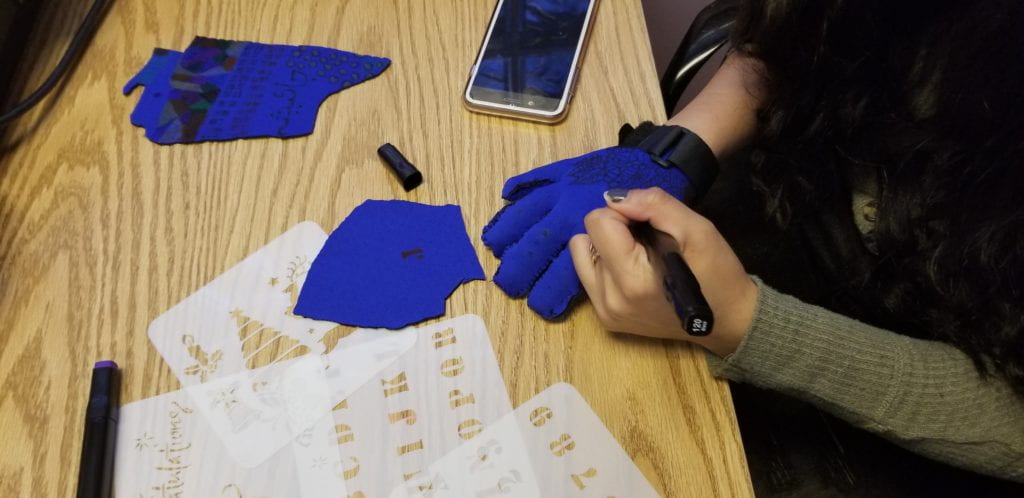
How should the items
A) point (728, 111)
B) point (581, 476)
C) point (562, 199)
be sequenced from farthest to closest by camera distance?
1. point (728, 111)
2. point (562, 199)
3. point (581, 476)

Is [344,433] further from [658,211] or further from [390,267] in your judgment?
[658,211]

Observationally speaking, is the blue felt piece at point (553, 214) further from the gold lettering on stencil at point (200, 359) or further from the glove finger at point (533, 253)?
the gold lettering on stencil at point (200, 359)

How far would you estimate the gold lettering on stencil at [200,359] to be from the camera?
43 cm

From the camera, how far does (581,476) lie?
1.28 ft

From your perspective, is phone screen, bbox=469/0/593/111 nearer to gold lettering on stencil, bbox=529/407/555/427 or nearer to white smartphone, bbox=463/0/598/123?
white smartphone, bbox=463/0/598/123

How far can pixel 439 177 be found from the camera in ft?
1.71

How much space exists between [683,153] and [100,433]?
477mm

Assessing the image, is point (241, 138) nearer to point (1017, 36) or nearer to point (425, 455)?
point (425, 455)

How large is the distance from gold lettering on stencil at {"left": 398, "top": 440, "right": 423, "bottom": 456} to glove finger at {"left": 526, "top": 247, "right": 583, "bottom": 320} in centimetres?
12

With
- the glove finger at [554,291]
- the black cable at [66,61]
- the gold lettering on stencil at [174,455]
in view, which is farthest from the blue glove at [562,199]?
the black cable at [66,61]

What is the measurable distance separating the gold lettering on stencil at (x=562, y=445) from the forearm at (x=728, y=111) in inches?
12.8

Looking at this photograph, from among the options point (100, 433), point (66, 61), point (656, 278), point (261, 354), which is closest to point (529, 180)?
point (656, 278)

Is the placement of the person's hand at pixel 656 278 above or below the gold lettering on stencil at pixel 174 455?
above

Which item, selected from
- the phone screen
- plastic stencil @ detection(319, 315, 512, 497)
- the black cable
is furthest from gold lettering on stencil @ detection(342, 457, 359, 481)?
the black cable
